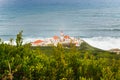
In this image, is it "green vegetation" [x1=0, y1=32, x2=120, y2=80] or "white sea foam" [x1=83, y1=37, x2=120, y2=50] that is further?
"white sea foam" [x1=83, y1=37, x2=120, y2=50]

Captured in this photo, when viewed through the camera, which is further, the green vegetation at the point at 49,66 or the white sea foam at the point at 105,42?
the white sea foam at the point at 105,42

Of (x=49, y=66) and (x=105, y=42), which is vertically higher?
(x=105, y=42)

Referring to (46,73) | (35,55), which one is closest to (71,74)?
(46,73)

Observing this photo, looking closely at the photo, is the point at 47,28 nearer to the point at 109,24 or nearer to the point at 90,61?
the point at 109,24

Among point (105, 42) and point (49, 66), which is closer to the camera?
point (49, 66)

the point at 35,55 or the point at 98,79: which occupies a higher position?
the point at 35,55
